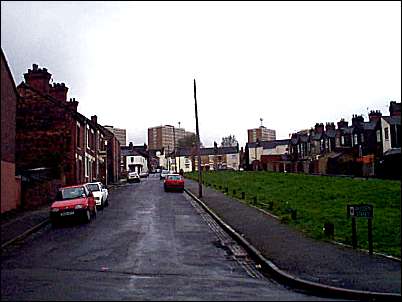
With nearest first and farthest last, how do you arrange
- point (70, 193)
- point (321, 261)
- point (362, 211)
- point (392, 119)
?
point (321, 261) < point (362, 211) < point (70, 193) < point (392, 119)

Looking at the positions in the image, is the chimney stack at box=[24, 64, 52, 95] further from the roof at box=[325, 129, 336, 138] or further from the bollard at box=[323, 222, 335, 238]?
the roof at box=[325, 129, 336, 138]

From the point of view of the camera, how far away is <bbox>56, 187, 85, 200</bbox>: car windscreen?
23.1 meters

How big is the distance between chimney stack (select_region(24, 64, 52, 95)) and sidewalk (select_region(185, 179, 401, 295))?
26.7 metres

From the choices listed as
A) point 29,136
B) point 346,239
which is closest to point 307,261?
point 346,239

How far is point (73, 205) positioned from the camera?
70.8 ft

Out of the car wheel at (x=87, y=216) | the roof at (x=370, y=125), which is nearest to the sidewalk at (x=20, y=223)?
the car wheel at (x=87, y=216)

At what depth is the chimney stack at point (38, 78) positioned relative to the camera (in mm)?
40244

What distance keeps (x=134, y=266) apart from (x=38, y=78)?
3182cm

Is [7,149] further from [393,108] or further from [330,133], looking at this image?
[330,133]

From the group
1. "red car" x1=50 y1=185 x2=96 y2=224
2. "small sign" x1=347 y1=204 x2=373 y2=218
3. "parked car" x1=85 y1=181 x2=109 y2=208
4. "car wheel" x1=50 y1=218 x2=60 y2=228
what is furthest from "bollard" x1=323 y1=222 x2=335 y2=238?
"parked car" x1=85 y1=181 x2=109 y2=208

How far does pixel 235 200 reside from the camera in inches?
1191

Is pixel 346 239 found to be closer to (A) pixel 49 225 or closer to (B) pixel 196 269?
(B) pixel 196 269

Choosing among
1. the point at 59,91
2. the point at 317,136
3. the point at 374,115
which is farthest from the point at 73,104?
the point at 317,136

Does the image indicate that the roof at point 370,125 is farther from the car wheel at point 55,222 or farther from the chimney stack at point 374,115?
the car wheel at point 55,222
